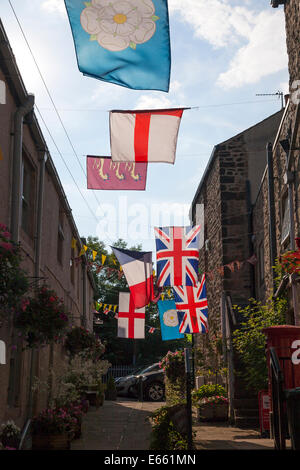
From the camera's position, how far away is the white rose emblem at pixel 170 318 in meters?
15.2

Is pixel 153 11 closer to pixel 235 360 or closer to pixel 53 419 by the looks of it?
pixel 53 419

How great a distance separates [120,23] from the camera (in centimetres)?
690

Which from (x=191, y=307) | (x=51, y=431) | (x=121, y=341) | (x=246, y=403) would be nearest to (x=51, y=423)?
(x=51, y=431)

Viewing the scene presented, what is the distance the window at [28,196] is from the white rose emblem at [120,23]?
283cm

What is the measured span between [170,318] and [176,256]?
88.4 inches

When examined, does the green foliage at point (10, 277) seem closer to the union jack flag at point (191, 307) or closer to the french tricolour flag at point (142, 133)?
the french tricolour flag at point (142, 133)

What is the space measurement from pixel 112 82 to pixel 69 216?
714 centimetres

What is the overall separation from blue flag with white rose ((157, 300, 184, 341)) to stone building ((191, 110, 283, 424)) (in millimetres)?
1310

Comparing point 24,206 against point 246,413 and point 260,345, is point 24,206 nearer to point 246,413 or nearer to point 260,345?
point 260,345

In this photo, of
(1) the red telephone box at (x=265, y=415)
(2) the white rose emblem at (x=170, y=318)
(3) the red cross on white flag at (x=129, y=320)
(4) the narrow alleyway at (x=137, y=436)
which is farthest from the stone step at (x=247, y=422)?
(3) the red cross on white flag at (x=129, y=320)

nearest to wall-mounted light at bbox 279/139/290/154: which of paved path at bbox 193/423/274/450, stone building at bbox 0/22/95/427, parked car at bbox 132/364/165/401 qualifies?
stone building at bbox 0/22/95/427
